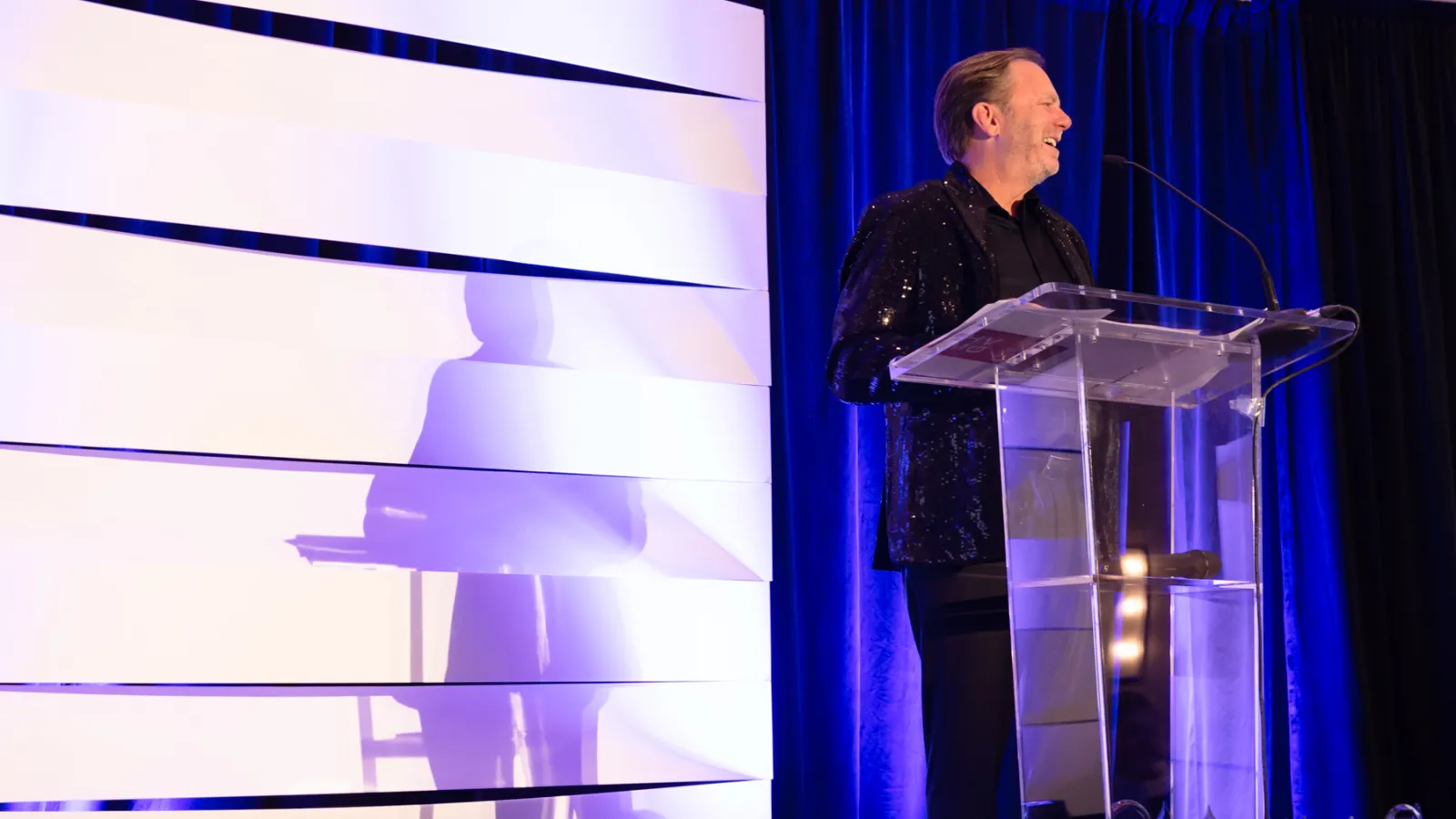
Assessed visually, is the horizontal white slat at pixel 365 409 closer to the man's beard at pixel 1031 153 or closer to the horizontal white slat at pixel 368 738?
the horizontal white slat at pixel 368 738

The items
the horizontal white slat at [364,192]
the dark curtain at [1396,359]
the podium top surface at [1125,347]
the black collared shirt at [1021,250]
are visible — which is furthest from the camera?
the dark curtain at [1396,359]

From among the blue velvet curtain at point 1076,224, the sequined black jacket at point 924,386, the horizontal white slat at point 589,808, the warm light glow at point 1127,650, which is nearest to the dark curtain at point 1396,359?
the blue velvet curtain at point 1076,224

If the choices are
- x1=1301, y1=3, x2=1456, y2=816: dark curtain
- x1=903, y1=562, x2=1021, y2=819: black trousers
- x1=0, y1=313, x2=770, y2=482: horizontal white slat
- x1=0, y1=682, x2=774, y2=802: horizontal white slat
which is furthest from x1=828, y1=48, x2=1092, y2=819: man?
x1=1301, y1=3, x2=1456, y2=816: dark curtain

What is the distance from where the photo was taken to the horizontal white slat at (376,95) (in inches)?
84.7

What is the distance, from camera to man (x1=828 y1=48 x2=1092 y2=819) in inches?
60.7

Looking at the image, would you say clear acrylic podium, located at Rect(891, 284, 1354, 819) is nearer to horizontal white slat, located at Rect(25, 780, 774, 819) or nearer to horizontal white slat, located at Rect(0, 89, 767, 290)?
horizontal white slat, located at Rect(25, 780, 774, 819)

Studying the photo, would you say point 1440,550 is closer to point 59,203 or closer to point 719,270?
point 719,270

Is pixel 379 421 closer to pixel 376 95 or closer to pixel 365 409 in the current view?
pixel 365 409

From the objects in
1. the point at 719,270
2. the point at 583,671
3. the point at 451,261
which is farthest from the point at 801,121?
the point at 583,671

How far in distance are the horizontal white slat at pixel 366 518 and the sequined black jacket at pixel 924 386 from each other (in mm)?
783

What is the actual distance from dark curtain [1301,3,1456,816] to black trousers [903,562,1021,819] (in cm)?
202

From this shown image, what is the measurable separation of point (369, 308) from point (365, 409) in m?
0.20

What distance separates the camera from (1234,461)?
140cm

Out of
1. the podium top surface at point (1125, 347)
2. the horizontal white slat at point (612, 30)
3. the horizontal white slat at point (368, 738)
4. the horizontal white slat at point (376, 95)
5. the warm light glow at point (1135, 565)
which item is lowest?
the horizontal white slat at point (368, 738)
